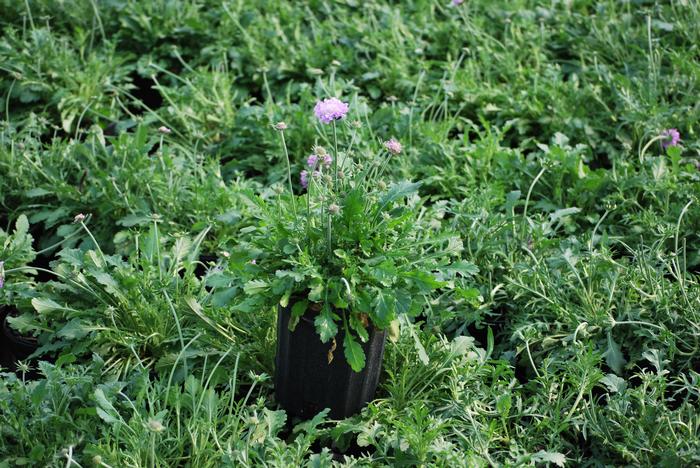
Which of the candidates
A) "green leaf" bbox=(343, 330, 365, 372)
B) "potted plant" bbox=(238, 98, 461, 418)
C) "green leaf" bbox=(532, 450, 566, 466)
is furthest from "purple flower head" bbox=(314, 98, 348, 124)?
"green leaf" bbox=(532, 450, 566, 466)

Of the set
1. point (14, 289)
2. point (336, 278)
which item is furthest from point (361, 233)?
point (14, 289)

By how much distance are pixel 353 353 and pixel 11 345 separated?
53.6 inches

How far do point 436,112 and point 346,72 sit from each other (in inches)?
27.0

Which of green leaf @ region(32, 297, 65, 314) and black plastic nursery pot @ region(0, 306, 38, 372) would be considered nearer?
green leaf @ region(32, 297, 65, 314)

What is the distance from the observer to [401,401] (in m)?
2.62

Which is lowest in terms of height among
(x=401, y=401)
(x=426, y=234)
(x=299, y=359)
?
(x=401, y=401)

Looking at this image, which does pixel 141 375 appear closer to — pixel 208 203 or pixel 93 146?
pixel 208 203

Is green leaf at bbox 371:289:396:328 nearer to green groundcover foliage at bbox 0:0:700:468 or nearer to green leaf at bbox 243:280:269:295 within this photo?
green groundcover foliage at bbox 0:0:700:468

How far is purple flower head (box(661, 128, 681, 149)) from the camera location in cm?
370

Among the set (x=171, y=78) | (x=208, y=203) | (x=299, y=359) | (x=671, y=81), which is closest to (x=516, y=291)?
(x=299, y=359)

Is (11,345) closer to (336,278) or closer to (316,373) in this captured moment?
(316,373)

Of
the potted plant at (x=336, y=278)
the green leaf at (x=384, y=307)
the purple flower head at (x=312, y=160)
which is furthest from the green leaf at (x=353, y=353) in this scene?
the purple flower head at (x=312, y=160)

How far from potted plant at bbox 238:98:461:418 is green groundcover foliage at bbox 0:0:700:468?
0.01 metres

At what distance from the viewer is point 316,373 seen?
8.25ft
